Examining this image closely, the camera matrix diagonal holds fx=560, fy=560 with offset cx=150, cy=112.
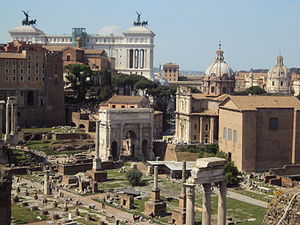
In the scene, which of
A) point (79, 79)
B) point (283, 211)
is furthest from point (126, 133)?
point (283, 211)

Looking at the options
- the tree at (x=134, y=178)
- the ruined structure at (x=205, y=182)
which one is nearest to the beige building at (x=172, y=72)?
the tree at (x=134, y=178)

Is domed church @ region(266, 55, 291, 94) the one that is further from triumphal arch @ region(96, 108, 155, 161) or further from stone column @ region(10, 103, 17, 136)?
stone column @ region(10, 103, 17, 136)

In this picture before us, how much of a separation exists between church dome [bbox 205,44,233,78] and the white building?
40.9m

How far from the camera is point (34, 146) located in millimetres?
59500

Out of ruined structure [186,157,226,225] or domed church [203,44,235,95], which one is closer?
ruined structure [186,157,226,225]

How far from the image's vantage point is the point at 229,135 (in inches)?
2291

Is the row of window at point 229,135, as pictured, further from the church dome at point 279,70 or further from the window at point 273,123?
the church dome at point 279,70

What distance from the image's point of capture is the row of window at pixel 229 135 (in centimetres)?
5697

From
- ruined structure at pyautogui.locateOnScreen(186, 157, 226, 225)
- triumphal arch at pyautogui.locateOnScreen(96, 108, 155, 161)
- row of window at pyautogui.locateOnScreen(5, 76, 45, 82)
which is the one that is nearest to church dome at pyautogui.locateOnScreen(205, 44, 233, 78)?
triumphal arch at pyautogui.locateOnScreen(96, 108, 155, 161)

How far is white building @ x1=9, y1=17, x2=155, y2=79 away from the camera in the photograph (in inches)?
4468

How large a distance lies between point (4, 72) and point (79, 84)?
40.9 ft

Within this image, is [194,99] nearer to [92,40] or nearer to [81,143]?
[81,143]

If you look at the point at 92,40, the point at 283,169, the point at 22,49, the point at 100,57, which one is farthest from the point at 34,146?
the point at 92,40

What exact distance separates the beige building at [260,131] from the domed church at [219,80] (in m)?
11.6
